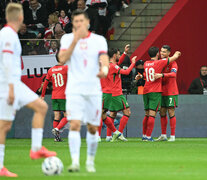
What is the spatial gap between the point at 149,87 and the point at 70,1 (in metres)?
7.12

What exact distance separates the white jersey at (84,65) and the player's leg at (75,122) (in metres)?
0.13

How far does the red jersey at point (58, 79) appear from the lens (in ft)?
56.6

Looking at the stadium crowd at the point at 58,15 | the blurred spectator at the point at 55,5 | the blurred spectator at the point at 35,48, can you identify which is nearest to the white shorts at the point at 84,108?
the blurred spectator at the point at 35,48

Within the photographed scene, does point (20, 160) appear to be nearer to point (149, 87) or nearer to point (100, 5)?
point (149, 87)

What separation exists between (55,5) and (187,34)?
4.90 m

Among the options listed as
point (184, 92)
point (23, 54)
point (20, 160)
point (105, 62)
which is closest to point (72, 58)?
point (105, 62)

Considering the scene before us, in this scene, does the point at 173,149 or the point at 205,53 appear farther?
the point at 205,53

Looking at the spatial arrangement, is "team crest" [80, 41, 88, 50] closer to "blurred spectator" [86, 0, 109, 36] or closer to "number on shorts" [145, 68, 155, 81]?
"number on shorts" [145, 68, 155, 81]

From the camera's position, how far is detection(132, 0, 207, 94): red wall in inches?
896

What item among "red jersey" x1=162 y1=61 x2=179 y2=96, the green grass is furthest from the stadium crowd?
the green grass

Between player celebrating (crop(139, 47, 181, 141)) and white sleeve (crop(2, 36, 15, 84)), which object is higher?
white sleeve (crop(2, 36, 15, 84))

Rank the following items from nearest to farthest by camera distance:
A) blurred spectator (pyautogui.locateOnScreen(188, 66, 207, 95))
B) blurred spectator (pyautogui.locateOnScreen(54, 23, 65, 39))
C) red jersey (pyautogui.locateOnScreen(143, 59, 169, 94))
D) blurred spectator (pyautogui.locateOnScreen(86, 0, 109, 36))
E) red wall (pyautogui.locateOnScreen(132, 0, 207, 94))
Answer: red jersey (pyautogui.locateOnScreen(143, 59, 169, 94)) < blurred spectator (pyautogui.locateOnScreen(188, 66, 207, 95)) < blurred spectator (pyautogui.locateOnScreen(54, 23, 65, 39)) < blurred spectator (pyautogui.locateOnScreen(86, 0, 109, 36)) < red wall (pyautogui.locateOnScreen(132, 0, 207, 94))

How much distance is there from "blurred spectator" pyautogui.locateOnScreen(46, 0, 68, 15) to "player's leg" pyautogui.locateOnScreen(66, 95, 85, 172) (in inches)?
577

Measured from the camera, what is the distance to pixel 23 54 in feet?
65.1
